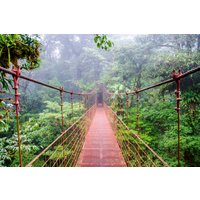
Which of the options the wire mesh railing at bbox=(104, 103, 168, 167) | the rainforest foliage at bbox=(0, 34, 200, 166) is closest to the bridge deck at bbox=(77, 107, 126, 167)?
the wire mesh railing at bbox=(104, 103, 168, 167)

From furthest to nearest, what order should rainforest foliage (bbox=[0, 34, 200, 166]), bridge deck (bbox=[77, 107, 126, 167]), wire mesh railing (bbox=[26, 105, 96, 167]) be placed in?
rainforest foliage (bbox=[0, 34, 200, 166]) → bridge deck (bbox=[77, 107, 126, 167]) → wire mesh railing (bbox=[26, 105, 96, 167])

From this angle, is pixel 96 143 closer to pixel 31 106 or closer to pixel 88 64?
pixel 31 106

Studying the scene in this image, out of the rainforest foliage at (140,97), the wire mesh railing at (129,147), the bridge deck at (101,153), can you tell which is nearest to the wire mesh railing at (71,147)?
the bridge deck at (101,153)

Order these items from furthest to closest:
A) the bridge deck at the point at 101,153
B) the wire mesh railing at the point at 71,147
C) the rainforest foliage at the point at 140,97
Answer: the rainforest foliage at the point at 140,97
the bridge deck at the point at 101,153
the wire mesh railing at the point at 71,147

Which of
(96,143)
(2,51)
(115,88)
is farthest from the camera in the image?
(115,88)

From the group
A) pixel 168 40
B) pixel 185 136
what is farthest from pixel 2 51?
pixel 168 40

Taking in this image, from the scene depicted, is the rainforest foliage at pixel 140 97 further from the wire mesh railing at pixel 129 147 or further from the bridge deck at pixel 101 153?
the bridge deck at pixel 101 153

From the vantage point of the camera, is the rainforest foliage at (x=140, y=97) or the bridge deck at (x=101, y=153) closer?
the bridge deck at (x=101, y=153)

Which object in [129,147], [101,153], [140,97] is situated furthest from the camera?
[140,97]

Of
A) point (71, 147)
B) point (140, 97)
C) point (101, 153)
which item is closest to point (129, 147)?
point (101, 153)

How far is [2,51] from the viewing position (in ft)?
7.35

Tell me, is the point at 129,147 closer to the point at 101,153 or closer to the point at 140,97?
the point at 101,153

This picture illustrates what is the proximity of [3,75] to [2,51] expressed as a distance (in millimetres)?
529

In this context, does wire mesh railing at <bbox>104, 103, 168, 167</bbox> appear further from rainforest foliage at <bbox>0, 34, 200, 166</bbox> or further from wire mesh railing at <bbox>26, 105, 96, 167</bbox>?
wire mesh railing at <bbox>26, 105, 96, 167</bbox>
